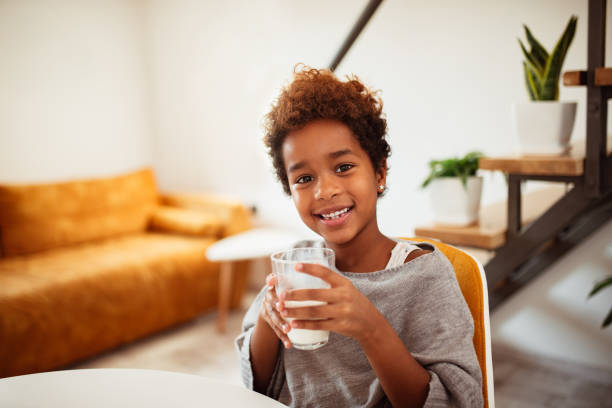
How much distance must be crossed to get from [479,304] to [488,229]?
0.83m

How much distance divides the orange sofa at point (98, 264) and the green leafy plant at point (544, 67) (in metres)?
2.03

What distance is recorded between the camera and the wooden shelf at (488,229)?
1.56m

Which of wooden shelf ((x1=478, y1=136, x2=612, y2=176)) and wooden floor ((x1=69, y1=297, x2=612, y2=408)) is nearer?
wooden shelf ((x1=478, y1=136, x2=612, y2=176))

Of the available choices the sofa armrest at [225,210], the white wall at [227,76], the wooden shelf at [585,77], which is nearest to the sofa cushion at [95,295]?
the sofa armrest at [225,210]

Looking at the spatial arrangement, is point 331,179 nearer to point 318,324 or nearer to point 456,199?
point 318,324

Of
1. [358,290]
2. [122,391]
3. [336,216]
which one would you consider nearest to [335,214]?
[336,216]

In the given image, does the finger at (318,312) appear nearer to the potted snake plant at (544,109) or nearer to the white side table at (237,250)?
the potted snake plant at (544,109)

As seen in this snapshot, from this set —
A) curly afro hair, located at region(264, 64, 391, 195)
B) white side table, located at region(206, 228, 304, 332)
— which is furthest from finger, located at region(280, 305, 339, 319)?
white side table, located at region(206, 228, 304, 332)

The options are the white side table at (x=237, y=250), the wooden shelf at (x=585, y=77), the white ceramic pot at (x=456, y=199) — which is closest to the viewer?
the wooden shelf at (x=585, y=77)

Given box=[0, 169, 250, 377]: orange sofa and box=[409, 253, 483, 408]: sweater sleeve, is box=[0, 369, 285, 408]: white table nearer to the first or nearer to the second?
box=[409, 253, 483, 408]: sweater sleeve

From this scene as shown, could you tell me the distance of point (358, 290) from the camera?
777 mm

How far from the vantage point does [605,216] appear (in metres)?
2.07

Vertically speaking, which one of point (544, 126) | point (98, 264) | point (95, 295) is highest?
point (544, 126)

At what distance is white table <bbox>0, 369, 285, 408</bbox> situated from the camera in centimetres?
66
